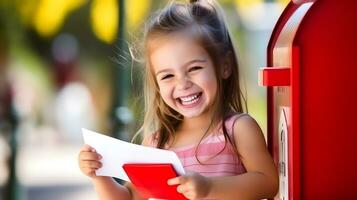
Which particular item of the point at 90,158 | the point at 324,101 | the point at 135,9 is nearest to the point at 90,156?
the point at 90,158

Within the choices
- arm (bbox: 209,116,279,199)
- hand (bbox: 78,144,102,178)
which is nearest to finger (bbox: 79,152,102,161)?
hand (bbox: 78,144,102,178)

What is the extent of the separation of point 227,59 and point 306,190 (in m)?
0.34

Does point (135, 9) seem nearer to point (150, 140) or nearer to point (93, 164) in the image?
point (150, 140)

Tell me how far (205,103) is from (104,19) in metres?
2.42

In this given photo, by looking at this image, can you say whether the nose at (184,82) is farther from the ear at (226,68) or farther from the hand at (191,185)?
the hand at (191,185)

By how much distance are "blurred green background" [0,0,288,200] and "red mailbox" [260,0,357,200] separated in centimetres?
233

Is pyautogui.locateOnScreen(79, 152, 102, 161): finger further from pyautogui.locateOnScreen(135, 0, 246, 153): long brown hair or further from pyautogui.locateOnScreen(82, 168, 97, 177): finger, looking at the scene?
pyautogui.locateOnScreen(135, 0, 246, 153): long brown hair

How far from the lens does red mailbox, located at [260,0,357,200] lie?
4.08 ft

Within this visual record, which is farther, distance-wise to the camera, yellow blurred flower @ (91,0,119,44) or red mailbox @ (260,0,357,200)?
yellow blurred flower @ (91,0,119,44)

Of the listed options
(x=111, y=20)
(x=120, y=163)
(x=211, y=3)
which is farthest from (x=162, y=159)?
(x=111, y=20)

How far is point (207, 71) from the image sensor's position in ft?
4.59

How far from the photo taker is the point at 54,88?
3930mm

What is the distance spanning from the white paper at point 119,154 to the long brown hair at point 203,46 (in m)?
0.15

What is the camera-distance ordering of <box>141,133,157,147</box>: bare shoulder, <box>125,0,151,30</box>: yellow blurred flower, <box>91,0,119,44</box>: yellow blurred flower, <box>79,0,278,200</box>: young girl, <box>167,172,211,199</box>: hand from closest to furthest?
<box>167,172,211,199</box>: hand < <box>79,0,278,200</box>: young girl < <box>141,133,157,147</box>: bare shoulder < <box>125,0,151,30</box>: yellow blurred flower < <box>91,0,119,44</box>: yellow blurred flower
